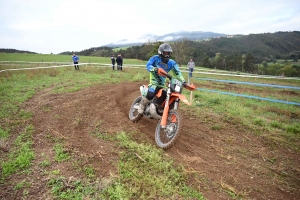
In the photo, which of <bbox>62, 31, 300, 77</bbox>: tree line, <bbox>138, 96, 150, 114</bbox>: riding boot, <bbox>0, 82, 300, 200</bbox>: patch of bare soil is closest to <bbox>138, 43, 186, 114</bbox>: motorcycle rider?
<bbox>138, 96, 150, 114</bbox>: riding boot

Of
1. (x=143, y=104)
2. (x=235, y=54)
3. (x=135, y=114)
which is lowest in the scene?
(x=135, y=114)

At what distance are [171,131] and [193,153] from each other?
0.73m

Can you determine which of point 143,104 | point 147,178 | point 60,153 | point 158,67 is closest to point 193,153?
point 147,178

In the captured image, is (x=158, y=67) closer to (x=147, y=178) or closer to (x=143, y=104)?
(x=143, y=104)

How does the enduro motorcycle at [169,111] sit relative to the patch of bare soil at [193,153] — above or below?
above

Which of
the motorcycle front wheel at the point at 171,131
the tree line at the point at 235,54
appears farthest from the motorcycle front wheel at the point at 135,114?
the tree line at the point at 235,54

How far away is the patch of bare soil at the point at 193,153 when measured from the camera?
Answer: 128 inches

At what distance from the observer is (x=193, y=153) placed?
4.30 metres

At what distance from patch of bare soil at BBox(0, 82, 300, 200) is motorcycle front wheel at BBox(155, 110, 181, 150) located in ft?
0.87

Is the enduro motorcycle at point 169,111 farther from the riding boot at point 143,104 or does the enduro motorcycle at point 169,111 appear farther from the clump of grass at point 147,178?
the clump of grass at point 147,178

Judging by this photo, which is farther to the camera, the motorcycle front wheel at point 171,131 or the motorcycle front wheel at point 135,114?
the motorcycle front wheel at point 135,114

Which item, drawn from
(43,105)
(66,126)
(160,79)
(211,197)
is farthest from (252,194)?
(43,105)

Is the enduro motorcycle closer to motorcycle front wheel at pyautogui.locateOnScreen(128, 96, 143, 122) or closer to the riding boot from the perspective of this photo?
the riding boot

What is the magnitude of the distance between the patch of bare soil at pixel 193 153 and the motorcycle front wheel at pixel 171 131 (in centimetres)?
26
